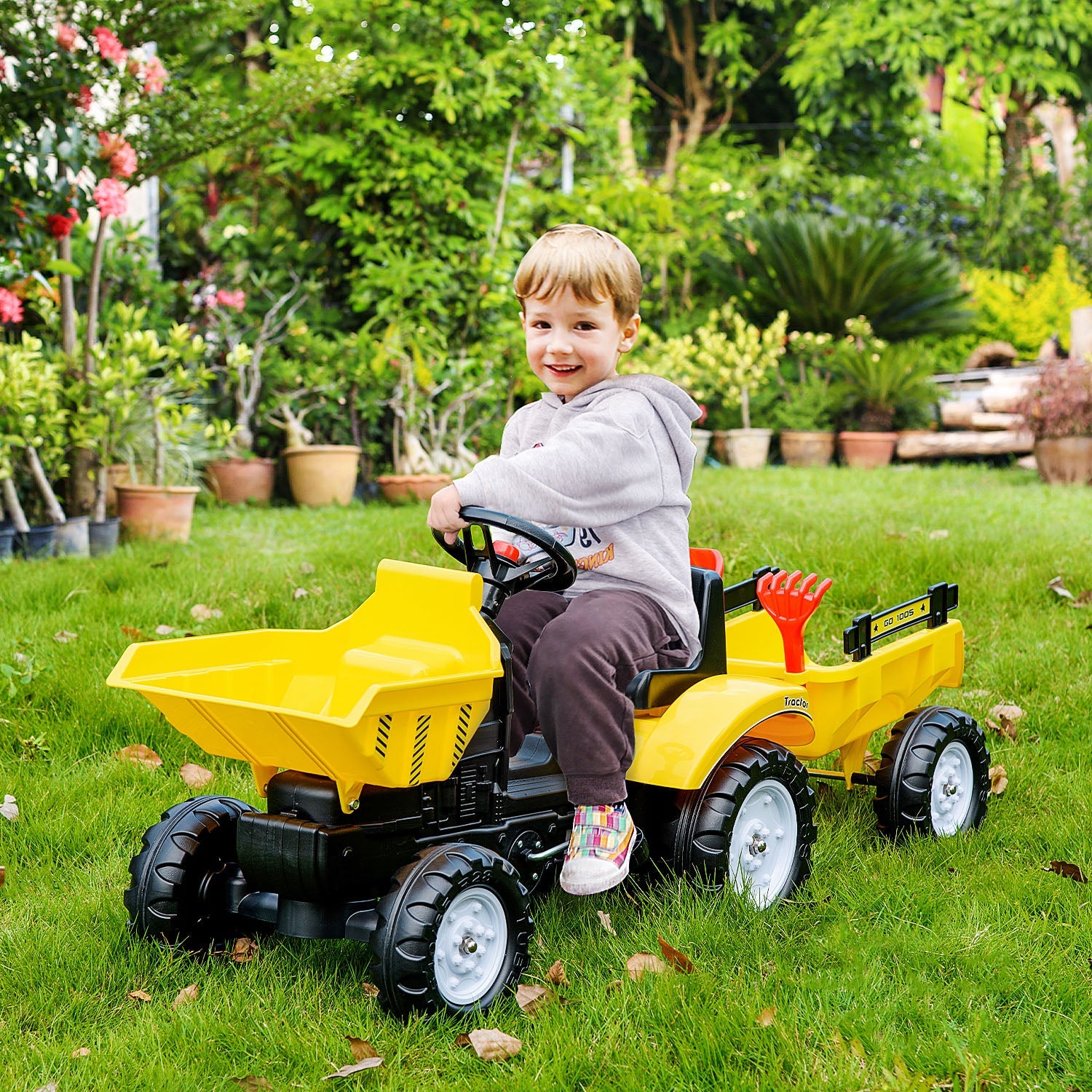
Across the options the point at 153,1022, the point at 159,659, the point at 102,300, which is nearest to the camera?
the point at 153,1022

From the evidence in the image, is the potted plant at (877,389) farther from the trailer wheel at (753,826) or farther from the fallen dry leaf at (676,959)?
the fallen dry leaf at (676,959)

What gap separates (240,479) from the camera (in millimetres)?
7844

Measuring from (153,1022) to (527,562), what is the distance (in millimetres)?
1014

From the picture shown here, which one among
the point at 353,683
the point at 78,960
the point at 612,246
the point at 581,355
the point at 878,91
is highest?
the point at 878,91

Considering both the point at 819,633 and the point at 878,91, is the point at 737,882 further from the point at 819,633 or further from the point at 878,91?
the point at 878,91

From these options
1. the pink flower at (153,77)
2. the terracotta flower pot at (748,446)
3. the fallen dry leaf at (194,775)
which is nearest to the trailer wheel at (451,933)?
the fallen dry leaf at (194,775)

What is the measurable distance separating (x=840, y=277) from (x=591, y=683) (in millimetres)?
9310

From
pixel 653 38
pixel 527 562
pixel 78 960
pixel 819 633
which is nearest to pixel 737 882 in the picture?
pixel 527 562

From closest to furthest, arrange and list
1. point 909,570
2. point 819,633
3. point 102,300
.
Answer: point 819,633, point 909,570, point 102,300

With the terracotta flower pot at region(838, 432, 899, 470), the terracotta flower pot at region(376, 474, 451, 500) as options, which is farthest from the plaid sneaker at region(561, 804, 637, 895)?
the terracotta flower pot at region(838, 432, 899, 470)

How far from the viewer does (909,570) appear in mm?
4684

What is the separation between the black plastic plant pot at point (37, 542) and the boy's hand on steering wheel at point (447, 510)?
3.76 m

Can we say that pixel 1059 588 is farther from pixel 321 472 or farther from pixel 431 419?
pixel 321 472

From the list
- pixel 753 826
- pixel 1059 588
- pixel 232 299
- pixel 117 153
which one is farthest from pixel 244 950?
pixel 232 299
